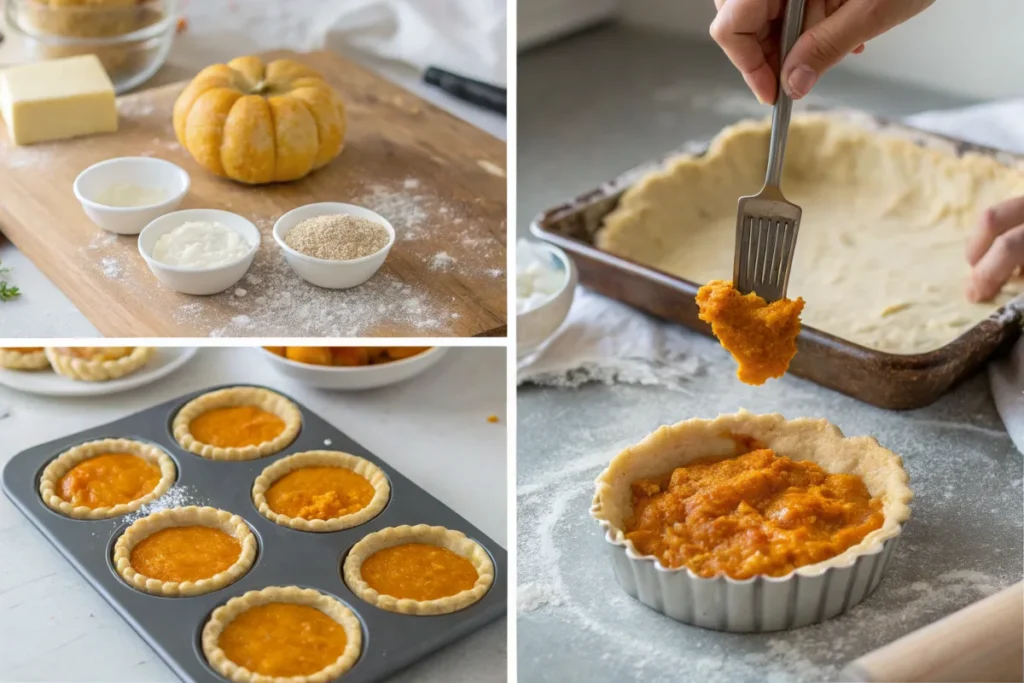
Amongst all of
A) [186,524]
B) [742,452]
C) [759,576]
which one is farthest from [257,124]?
[759,576]

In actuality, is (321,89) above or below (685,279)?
above

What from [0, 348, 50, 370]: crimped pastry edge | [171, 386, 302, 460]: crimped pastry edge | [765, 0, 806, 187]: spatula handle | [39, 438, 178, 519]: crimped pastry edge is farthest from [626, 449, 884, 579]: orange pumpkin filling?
[0, 348, 50, 370]: crimped pastry edge

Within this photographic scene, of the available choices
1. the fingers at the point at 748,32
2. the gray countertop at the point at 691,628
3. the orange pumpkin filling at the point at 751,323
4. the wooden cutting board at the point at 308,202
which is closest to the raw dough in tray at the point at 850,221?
the gray countertop at the point at 691,628

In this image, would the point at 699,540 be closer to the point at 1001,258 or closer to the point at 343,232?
the point at 343,232

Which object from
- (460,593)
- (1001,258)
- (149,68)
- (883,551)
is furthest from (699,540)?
(149,68)

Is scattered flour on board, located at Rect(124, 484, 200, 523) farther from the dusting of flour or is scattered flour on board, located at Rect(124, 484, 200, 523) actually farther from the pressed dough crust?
the pressed dough crust

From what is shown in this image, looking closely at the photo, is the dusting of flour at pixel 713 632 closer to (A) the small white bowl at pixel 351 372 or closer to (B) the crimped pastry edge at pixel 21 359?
(A) the small white bowl at pixel 351 372
